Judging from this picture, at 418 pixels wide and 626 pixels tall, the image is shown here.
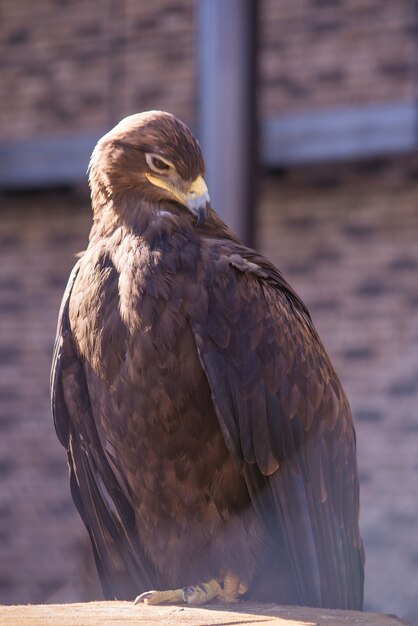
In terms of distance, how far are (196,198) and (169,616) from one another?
1.06 metres

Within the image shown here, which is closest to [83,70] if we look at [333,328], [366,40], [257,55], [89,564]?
[366,40]

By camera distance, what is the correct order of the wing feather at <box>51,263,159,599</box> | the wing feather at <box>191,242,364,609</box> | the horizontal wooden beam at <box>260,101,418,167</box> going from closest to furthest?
the wing feather at <box>191,242,364,609</box> → the wing feather at <box>51,263,159,599</box> → the horizontal wooden beam at <box>260,101,418,167</box>

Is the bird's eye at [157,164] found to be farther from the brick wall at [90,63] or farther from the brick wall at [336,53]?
the brick wall at [90,63]

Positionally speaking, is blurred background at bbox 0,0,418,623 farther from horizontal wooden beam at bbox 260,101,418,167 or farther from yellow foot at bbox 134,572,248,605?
yellow foot at bbox 134,572,248,605

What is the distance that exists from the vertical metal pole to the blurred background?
8.01 ft

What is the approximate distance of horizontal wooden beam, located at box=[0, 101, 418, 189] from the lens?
646cm

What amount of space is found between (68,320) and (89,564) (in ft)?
12.2

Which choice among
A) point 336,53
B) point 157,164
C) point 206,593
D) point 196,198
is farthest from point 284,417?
point 336,53

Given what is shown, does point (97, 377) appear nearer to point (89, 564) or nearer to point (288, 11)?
point (89, 564)

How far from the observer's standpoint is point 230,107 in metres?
3.56

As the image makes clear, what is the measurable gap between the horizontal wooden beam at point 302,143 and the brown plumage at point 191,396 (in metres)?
3.40

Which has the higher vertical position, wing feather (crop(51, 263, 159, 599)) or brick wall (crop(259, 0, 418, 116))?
brick wall (crop(259, 0, 418, 116))

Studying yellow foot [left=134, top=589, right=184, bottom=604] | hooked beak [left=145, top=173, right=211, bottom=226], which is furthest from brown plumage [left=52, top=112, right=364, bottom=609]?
yellow foot [left=134, top=589, right=184, bottom=604]

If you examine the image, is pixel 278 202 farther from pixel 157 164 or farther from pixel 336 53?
pixel 157 164
